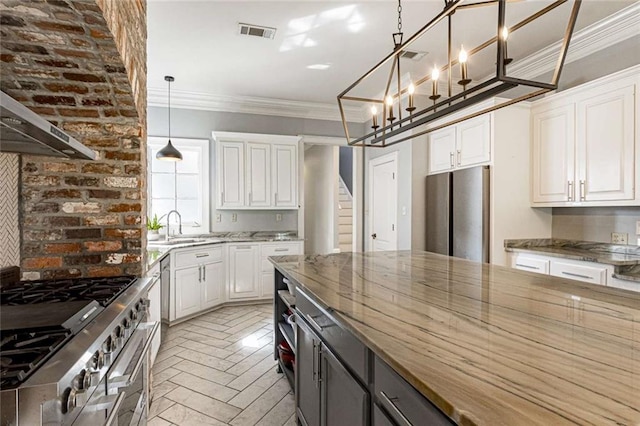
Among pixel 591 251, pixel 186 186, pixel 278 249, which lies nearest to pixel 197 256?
pixel 278 249

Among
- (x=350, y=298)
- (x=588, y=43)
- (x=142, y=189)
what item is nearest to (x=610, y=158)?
A: (x=588, y=43)

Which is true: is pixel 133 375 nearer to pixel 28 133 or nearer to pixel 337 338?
pixel 337 338

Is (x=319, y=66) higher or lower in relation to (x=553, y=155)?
higher

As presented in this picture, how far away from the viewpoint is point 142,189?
79.4 inches

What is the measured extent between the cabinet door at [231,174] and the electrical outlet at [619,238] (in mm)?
4034

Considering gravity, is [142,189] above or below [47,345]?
above

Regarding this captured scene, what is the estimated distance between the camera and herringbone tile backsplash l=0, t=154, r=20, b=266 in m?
1.69

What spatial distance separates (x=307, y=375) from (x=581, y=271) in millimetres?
2316

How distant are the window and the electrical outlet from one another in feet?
14.9

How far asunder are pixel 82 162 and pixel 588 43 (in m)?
4.13

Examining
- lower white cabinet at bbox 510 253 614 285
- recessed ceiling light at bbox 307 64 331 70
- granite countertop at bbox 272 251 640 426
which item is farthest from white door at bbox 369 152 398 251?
granite countertop at bbox 272 251 640 426

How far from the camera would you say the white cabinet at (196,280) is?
3.69 meters

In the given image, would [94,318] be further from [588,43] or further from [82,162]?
[588,43]

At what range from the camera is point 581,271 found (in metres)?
2.63
